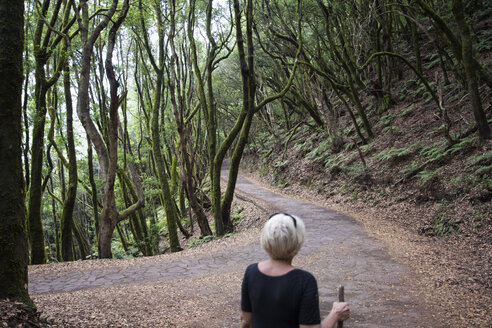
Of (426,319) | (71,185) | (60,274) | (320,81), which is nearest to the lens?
(426,319)

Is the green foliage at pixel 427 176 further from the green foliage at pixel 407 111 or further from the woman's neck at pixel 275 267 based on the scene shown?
the woman's neck at pixel 275 267

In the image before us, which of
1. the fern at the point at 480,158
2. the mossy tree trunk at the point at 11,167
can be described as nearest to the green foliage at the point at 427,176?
the fern at the point at 480,158

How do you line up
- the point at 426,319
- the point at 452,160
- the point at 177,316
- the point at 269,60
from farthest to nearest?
1. the point at 269,60
2. the point at 452,160
3. the point at 177,316
4. the point at 426,319

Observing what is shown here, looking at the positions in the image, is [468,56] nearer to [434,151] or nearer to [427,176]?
[434,151]

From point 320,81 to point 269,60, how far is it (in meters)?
4.09

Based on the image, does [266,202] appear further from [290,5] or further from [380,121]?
[290,5]

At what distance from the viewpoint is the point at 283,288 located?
1.89 metres

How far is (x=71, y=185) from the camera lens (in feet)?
38.8

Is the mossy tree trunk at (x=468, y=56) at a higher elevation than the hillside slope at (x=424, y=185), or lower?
higher

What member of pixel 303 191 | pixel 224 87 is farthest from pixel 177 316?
pixel 224 87

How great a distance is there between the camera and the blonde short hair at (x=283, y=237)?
1963 mm

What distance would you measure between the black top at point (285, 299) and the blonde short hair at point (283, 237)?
0.12 metres

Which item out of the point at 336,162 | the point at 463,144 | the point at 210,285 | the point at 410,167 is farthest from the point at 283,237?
the point at 336,162

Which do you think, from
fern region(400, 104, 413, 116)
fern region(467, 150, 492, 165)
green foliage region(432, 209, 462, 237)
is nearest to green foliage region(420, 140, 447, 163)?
fern region(467, 150, 492, 165)
